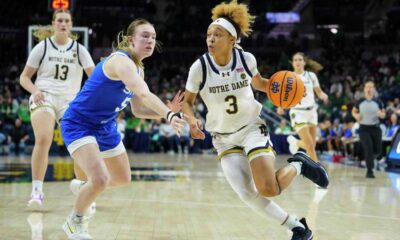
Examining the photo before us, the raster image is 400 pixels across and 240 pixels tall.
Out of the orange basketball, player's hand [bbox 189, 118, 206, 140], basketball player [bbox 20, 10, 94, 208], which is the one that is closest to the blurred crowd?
basketball player [bbox 20, 10, 94, 208]

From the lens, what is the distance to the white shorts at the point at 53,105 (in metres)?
6.38

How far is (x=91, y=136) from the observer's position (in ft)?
15.1

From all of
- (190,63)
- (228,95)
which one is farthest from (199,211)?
(190,63)

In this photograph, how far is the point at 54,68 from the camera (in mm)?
6664

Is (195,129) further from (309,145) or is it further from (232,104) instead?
(309,145)

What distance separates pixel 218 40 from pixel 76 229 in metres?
1.83

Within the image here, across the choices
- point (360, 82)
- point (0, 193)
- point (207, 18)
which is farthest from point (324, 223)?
point (207, 18)

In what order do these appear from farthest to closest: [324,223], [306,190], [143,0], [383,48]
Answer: [143,0], [383,48], [306,190], [324,223]

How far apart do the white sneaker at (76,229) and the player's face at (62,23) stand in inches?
110

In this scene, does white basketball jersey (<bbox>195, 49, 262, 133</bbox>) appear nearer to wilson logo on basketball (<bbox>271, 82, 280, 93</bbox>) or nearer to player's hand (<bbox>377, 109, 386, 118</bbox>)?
wilson logo on basketball (<bbox>271, 82, 280, 93</bbox>)

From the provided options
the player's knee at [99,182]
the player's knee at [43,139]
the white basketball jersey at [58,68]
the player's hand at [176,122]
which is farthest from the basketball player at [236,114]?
the white basketball jersey at [58,68]

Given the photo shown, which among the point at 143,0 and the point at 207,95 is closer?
the point at 207,95

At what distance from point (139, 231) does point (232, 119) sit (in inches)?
49.6

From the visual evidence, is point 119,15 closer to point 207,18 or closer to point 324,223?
point 207,18
